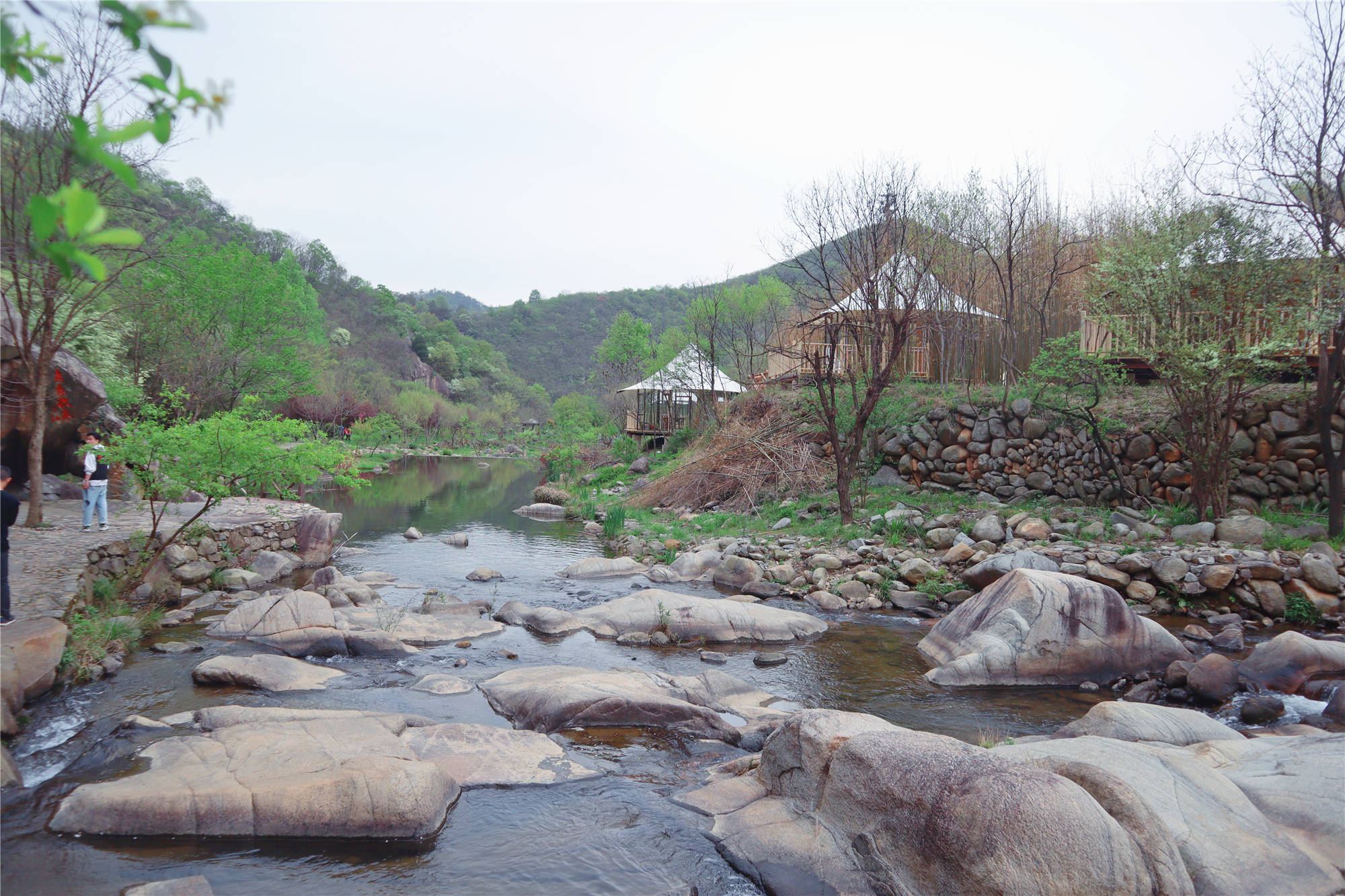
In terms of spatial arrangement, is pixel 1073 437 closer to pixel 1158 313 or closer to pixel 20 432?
pixel 1158 313

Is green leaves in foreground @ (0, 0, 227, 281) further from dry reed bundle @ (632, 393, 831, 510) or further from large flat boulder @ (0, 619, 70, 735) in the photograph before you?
dry reed bundle @ (632, 393, 831, 510)

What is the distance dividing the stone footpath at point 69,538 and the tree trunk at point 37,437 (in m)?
0.29

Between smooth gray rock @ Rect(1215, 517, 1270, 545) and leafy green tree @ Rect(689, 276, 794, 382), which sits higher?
leafy green tree @ Rect(689, 276, 794, 382)

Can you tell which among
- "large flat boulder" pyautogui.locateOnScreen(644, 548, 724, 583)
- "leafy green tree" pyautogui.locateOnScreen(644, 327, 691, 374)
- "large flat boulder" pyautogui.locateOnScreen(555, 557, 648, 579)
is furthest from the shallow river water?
"leafy green tree" pyautogui.locateOnScreen(644, 327, 691, 374)

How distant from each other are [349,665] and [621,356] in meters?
36.9

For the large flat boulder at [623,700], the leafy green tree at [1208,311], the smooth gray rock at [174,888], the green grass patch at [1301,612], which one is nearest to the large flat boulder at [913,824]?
the large flat boulder at [623,700]

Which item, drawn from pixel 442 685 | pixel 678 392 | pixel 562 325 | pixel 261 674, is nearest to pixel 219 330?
pixel 678 392

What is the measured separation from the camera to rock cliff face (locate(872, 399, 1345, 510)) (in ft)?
37.8

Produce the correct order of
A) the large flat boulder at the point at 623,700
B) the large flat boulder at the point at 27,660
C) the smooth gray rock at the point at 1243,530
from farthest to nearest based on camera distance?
the smooth gray rock at the point at 1243,530 → the large flat boulder at the point at 623,700 → the large flat boulder at the point at 27,660

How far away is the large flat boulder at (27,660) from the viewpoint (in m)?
5.79

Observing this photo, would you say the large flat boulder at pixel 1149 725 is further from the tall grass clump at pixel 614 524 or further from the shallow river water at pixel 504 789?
the tall grass clump at pixel 614 524

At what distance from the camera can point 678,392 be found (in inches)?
1073

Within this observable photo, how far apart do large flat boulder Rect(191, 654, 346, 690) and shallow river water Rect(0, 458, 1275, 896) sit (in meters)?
0.15

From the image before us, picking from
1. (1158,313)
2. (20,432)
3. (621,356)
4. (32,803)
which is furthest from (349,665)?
(621,356)
